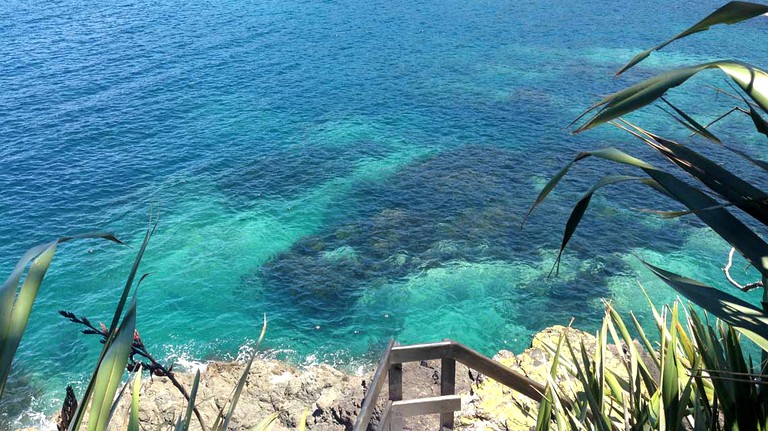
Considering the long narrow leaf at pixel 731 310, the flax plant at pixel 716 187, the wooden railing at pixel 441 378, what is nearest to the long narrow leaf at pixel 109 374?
the flax plant at pixel 716 187

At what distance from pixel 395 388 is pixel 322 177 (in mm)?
19417

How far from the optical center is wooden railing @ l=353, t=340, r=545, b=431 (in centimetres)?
464

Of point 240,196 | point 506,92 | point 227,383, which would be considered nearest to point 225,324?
point 227,383

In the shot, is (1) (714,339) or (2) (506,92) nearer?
(1) (714,339)

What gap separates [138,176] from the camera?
24.4 m

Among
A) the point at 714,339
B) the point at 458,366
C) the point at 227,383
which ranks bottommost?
the point at 227,383

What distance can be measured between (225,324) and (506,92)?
773 inches

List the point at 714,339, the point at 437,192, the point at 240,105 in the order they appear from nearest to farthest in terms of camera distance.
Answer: the point at 714,339
the point at 437,192
the point at 240,105

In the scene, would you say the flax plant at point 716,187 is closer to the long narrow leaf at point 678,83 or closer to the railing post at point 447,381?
the long narrow leaf at point 678,83

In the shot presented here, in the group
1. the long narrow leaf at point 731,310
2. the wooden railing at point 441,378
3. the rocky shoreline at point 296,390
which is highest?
the long narrow leaf at point 731,310

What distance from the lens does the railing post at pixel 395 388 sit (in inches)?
198

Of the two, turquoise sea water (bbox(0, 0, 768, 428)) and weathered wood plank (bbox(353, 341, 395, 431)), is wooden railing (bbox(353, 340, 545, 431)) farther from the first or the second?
turquoise sea water (bbox(0, 0, 768, 428))

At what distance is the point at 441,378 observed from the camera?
5094mm

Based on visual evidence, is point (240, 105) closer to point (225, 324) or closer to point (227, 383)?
point (225, 324)
